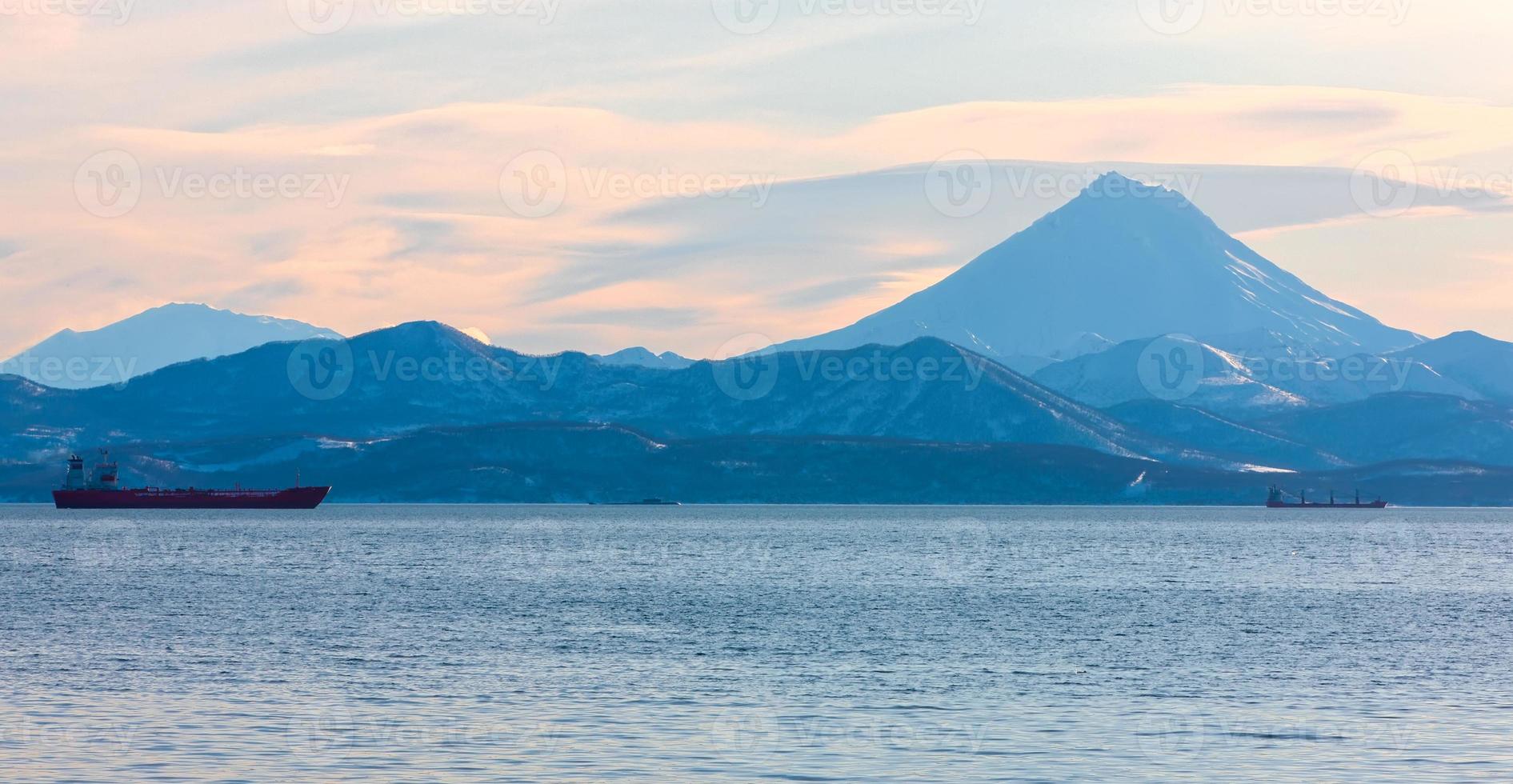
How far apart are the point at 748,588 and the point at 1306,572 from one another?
65.8m

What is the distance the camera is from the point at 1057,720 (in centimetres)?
6288

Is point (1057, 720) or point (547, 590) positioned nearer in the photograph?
point (1057, 720)

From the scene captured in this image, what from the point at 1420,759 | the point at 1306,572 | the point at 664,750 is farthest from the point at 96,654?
the point at 1306,572

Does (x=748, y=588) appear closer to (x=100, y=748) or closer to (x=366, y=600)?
(x=366, y=600)

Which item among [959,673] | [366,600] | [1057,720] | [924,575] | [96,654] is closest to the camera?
[1057,720]

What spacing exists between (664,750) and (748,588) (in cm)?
9010

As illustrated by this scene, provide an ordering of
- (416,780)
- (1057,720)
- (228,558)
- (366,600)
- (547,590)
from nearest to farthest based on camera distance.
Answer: (416,780) < (1057,720) < (366,600) < (547,590) < (228,558)

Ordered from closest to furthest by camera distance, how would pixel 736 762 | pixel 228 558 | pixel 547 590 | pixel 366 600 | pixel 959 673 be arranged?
pixel 736 762 → pixel 959 673 → pixel 366 600 → pixel 547 590 → pixel 228 558

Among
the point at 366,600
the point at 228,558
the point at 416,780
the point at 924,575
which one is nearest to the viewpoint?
the point at 416,780

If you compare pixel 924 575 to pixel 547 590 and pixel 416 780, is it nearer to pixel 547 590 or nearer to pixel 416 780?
pixel 547 590

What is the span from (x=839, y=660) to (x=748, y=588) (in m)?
62.4

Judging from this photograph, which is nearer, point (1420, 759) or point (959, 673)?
point (1420, 759)

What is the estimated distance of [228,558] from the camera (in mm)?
195500

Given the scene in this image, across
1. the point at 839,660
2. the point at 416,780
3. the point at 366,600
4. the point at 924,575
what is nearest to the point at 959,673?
the point at 839,660
